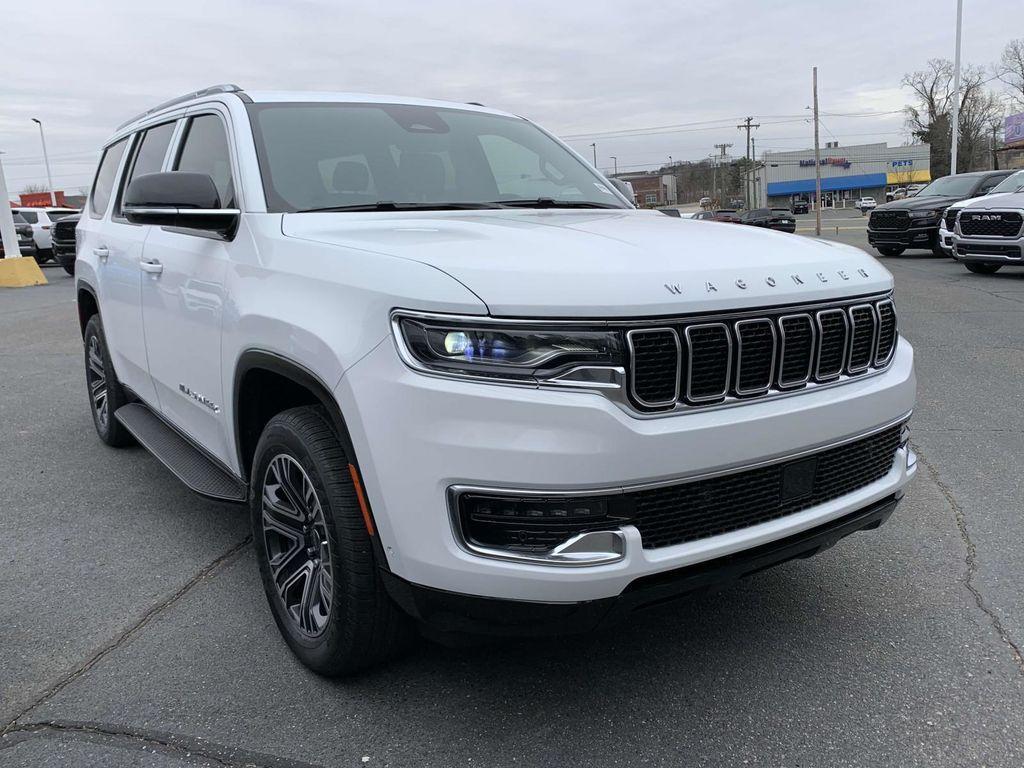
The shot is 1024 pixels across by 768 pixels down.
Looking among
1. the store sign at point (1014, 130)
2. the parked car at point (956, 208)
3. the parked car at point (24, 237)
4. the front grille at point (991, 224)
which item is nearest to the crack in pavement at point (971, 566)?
the front grille at point (991, 224)

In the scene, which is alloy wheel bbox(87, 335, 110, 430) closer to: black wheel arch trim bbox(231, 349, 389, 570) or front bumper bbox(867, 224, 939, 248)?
black wheel arch trim bbox(231, 349, 389, 570)

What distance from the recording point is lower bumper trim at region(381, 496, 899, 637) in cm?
217

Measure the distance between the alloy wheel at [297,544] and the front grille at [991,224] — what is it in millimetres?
12810

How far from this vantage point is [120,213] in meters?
4.67

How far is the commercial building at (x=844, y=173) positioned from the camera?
3949 inches

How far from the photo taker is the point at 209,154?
3.59 metres

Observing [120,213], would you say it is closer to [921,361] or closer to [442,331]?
[442,331]

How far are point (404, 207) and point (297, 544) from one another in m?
1.33

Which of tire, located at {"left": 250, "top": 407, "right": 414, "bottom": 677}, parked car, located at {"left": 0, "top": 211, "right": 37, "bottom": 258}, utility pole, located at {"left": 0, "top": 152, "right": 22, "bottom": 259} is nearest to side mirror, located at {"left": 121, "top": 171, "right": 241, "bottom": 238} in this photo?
tire, located at {"left": 250, "top": 407, "right": 414, "bottom": 677}

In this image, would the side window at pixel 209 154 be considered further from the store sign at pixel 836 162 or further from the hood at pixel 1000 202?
the store sign at pixel 836 162

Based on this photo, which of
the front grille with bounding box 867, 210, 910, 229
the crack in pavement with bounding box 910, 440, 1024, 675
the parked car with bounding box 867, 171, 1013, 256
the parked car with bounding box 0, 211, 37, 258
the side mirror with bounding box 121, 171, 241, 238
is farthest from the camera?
the parked car with bounding box 0, 211, 37, 258

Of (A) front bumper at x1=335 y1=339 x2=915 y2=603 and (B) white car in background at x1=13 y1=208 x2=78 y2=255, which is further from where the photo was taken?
(B) white car in background at x1=13 y1=208 x2=78 y2=255

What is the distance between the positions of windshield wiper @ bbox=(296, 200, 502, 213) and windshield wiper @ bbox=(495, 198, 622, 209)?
7cm

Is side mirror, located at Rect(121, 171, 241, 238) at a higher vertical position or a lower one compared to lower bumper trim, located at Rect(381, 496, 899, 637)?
higher
